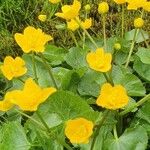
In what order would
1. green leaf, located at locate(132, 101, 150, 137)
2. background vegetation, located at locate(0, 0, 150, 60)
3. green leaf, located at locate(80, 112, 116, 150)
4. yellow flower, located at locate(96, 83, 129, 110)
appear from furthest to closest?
background vegetation, located at locate(0, 0, 150, 60), green leaf, located at locate(132, 101, 150, 137), green leaf, located at locate(80, 112, 116, 150), yellow flower, located at locate(96, 83, 129, 110)

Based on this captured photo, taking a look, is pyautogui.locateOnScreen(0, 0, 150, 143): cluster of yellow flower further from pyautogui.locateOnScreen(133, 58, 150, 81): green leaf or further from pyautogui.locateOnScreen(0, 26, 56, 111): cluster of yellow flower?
pyautogui.locateOnScreen(133, 58, 150, 81): green leaf

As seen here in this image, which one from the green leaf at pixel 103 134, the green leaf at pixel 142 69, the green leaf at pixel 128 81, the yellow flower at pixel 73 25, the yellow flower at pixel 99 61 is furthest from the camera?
the yellow flower at pixel 73 25

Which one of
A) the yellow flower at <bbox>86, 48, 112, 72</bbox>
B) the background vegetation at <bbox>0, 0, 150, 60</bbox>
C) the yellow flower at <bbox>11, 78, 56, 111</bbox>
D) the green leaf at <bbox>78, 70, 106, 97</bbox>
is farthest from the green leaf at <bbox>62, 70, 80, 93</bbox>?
the background vegetation at <bbox>0, 0, 150, 60</bbox>

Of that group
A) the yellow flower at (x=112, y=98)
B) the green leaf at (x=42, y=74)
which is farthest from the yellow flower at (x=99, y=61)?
the green leaf at (x=42, y=74)

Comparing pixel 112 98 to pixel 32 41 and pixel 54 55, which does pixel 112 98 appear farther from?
pixel 54 55

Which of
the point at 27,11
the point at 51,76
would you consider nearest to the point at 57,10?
the point at 27,11

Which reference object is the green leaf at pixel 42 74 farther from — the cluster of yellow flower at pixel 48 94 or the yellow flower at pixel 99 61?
the yellow flower at pixel 99 61

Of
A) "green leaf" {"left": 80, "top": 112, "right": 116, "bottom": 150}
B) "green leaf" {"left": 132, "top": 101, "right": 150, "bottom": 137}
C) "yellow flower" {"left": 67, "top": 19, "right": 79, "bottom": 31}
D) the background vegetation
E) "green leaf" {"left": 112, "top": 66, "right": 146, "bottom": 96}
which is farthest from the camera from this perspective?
the background vegetation

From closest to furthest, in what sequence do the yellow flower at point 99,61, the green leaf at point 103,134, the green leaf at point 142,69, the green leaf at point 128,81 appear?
the yellow flower at point 99,61
the green leaf at point 103,134
the green leaf at point 128,81
the green leaf at point 142,69
